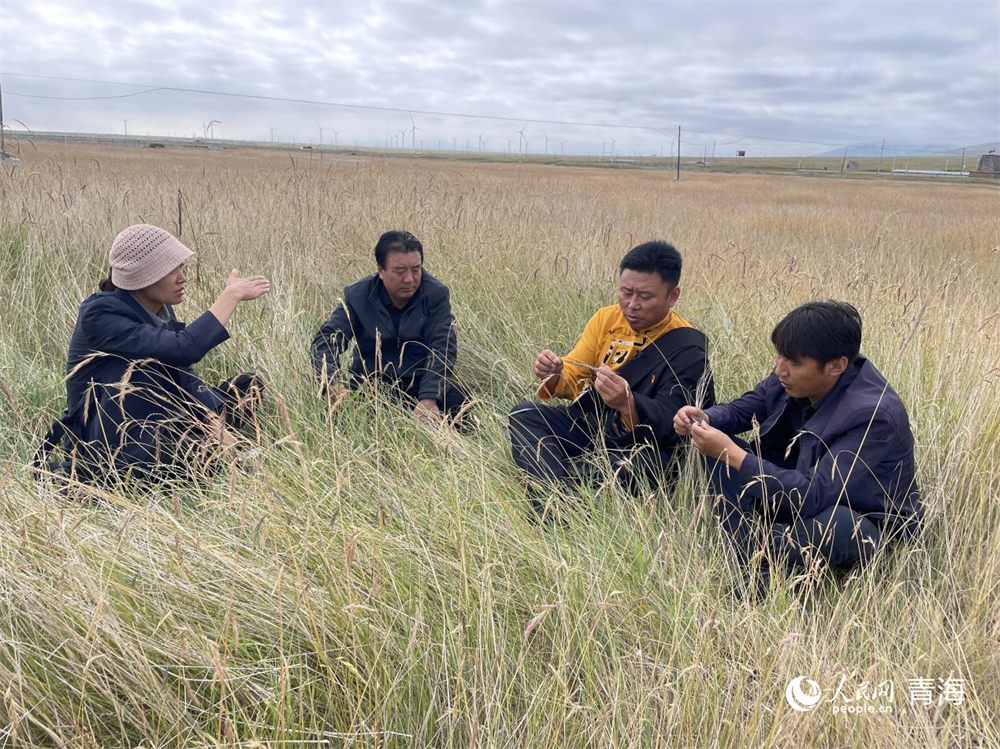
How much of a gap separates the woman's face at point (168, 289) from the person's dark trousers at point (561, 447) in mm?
1494

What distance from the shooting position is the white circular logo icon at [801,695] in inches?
52.9

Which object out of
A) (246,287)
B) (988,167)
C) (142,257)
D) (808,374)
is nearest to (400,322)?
(246,287)

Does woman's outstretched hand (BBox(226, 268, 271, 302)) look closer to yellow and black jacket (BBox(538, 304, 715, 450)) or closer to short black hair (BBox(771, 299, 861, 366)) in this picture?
yellow and black jacket (BBox(538, 304, 715, 450))

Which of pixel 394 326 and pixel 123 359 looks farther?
pixel 394 326

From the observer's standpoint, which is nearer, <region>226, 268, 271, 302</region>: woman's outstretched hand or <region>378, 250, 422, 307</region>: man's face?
<region>226, 268, 271, 302</region>: woman's outstretched hand

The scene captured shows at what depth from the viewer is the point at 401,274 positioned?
11.3ft

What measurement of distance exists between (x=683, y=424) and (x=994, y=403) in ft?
4.00

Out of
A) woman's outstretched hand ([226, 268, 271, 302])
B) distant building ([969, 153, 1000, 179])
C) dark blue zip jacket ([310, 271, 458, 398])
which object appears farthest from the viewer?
distant building ([969, 153, 1000, 179])

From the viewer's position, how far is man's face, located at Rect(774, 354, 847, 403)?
81.4 inches

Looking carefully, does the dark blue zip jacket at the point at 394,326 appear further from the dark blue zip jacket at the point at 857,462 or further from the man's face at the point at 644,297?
the dark blue zip jacket at the point at 857,462

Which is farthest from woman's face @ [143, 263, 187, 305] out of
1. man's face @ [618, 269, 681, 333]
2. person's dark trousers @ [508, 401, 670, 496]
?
man's face @ [618, 269, 681, 333]

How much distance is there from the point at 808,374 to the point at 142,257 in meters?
2.46

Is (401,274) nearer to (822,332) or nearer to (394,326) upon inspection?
(394,326)

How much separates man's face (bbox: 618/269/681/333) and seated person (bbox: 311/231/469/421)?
104cm
